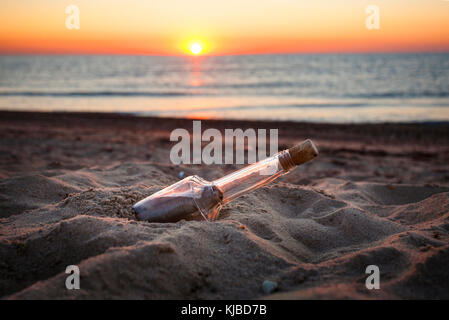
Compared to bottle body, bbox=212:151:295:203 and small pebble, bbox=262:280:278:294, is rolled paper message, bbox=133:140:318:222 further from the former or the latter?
small pebble, bbox=262:280:278:294

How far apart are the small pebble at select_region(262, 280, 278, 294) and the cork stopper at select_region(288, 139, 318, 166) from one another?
2.45ft

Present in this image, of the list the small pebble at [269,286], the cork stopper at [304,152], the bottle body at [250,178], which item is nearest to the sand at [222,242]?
the small pebble at [269,286]

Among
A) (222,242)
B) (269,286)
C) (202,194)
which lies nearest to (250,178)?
(202,194)

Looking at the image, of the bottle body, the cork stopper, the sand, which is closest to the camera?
the sand

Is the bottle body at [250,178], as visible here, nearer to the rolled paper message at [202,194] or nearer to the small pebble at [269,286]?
the rolled paper message at [202,194]

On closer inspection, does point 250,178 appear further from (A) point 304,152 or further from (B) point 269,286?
(B) point 269,286

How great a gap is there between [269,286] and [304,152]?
80cm

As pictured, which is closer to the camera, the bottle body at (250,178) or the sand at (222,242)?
the sand at (222,242)

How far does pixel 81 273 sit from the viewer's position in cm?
149

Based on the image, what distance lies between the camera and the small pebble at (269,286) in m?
1.55

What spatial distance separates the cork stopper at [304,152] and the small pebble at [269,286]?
746 millimetres

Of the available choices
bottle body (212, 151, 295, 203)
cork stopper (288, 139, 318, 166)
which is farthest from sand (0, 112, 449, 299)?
cork stopper (288, 139, 318, 166)

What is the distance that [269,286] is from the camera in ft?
5.10

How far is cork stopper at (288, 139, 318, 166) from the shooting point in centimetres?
201
